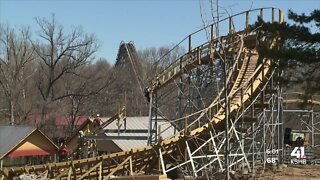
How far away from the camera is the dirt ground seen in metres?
17.7

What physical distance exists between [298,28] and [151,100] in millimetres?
9916

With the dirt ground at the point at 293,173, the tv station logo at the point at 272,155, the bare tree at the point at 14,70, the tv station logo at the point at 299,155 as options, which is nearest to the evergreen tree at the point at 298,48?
the dirt ground at the point at 293,173

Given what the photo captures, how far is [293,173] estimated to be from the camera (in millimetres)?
18828

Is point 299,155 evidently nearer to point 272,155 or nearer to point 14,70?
point 272,155

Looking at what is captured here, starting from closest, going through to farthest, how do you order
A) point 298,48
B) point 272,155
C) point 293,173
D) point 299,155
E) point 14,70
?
point 298,48
point 293,173
point 272,155
point 299,155
point 14,70

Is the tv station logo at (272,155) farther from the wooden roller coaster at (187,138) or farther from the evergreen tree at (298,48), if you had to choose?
the evergreen tree at (298,48)

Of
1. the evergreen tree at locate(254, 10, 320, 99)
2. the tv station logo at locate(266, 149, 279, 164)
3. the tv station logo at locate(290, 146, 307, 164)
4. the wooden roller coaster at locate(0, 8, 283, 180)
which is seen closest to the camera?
the evergreen tree at locate(254, 10, 320, 99)

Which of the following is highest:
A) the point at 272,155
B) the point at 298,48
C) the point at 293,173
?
the point at 298,48

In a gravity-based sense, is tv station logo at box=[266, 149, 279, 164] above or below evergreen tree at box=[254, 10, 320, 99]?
below

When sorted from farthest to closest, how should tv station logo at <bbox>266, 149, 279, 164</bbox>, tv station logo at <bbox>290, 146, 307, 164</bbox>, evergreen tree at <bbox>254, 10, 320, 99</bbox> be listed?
1. tv station logo at <bbox>290, 146, 307, 164</bbox>
2. tv station logo at <bbox>266, 149, 279, 164</bbox>
3. evergreen tree at <bbox>254, 10, 320, 99</bbox>

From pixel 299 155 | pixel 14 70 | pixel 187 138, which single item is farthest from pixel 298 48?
pixel 14 70

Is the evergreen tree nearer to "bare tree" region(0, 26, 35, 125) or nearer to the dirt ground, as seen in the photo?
the dirt ground

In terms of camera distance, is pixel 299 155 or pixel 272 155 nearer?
pixel 272 155

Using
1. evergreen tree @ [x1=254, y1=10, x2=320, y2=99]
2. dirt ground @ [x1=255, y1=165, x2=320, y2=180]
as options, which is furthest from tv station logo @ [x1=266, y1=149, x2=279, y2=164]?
evergreen tree @ [x1=254, y1=10, x2=320, y2=99]
